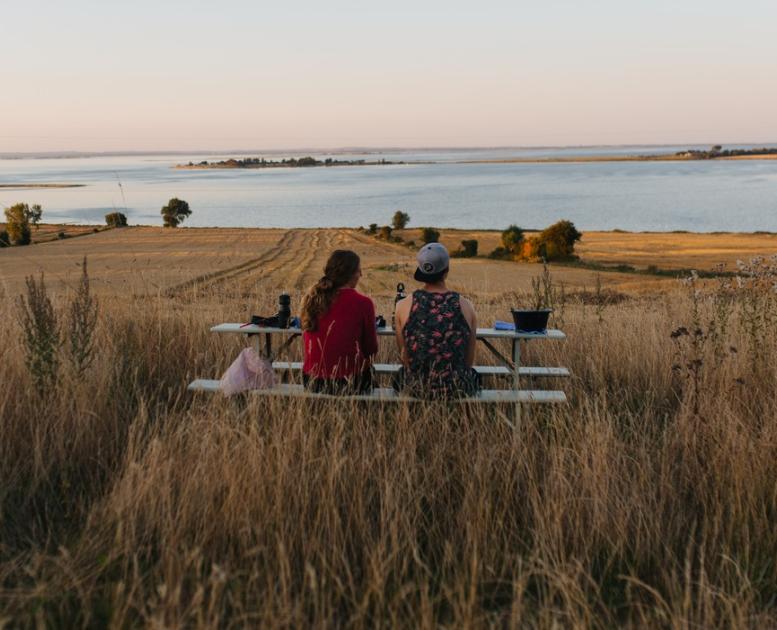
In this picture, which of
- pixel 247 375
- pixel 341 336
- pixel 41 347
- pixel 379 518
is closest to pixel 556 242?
pixel 341 336

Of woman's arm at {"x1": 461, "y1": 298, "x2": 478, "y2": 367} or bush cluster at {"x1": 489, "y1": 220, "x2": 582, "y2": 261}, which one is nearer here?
woman's arm at {"x1": 461, "y1": 298, "x2": 478, "y2": 367}

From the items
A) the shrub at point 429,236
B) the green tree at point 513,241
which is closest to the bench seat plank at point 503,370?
the green tree at point 513,241

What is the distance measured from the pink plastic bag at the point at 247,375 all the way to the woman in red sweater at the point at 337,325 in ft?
0.98

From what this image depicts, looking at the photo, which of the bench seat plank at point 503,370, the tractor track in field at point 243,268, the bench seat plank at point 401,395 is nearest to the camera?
the bench seat plank at point 401,395

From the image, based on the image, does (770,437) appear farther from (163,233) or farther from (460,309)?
(163,233)

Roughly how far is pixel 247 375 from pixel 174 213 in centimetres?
10262

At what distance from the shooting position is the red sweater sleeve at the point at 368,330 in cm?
518

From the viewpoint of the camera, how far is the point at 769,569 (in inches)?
131

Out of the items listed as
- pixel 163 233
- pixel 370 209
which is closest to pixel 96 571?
pixel 163 233

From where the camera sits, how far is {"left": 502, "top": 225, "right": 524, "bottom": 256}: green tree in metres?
68.8

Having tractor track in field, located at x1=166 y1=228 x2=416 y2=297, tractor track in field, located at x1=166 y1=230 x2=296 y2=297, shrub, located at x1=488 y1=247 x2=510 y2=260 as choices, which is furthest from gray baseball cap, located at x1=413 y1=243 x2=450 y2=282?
shrub, located at x1=488 y1=247 x2=510 y2=260

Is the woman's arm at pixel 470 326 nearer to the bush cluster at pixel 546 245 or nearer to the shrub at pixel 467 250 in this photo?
the bush cluster at pixel 546 245

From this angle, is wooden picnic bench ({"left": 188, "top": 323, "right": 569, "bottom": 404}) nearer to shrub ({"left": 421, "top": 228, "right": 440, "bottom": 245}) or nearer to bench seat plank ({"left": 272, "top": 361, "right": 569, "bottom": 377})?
bench seat plank ({"left": 272, "top": 361, "right": 569, "bottom": 377})

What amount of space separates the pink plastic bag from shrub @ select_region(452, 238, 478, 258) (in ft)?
207
